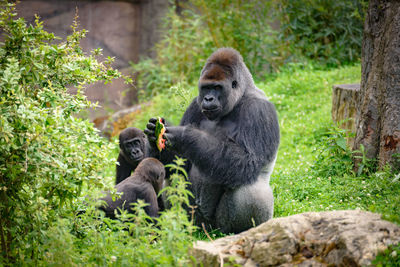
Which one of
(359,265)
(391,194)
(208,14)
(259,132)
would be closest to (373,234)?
(359,265)

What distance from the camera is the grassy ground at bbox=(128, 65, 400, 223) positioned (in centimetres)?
404

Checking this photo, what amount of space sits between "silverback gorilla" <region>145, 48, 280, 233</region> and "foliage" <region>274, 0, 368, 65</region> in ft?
18.5

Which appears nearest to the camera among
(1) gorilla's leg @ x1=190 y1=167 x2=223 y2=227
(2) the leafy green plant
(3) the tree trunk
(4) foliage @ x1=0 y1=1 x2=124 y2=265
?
(4) foliage @ x1=0 y1=1 x2=124 y2=265

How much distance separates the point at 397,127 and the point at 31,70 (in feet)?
10.7

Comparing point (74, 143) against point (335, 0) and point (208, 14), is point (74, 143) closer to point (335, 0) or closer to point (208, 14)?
point (208, 14)

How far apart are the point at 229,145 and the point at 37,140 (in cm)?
154

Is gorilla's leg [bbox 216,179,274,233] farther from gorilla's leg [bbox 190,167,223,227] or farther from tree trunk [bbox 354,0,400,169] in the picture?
tree trunk [bbox 354,0,400,169]

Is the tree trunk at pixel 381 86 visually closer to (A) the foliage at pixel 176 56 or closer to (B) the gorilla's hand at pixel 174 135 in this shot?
(B) the gorilla's hand at pixel 174 135

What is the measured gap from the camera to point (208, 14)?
9211 millimetres

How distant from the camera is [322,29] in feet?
30.3

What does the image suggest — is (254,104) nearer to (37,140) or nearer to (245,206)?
(245,206)

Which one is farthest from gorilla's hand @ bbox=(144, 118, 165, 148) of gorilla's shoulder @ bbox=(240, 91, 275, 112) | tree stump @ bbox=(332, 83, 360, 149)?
tree stump @ bbox=(332, 83, 360, 149)

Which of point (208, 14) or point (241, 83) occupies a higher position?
point (208, 14)

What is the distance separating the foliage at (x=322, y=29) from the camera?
9070 millimetres
